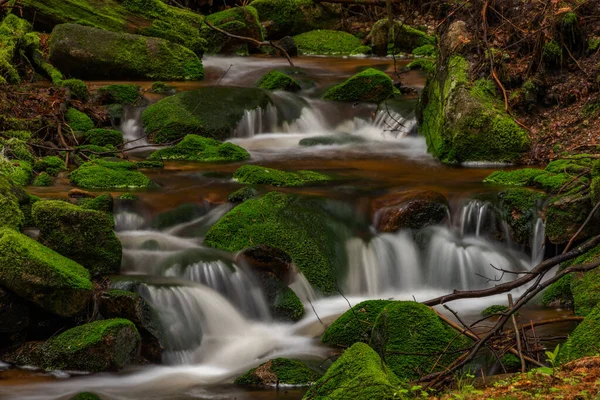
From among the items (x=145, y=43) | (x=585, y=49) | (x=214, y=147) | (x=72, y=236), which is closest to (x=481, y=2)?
(x=585, y=49)

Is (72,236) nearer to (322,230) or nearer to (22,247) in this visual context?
(22,247)

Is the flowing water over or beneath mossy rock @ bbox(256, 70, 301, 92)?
beneath

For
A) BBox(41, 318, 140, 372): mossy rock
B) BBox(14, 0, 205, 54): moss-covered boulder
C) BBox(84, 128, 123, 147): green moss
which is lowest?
BBox(41, 318, 140, 372): mossy rock

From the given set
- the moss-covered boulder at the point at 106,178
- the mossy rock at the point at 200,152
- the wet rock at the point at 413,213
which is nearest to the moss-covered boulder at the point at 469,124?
the wet rock at the point at 413,213

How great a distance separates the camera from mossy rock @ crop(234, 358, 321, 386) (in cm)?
623

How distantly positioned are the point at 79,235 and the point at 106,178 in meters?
2.99

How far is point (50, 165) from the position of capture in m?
11.2

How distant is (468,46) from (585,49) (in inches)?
72.0

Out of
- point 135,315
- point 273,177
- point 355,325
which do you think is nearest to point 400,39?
point 273,177

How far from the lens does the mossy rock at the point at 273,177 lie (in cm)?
1080

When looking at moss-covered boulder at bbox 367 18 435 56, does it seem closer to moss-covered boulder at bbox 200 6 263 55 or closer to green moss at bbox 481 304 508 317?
moss-covered boulder at bbox 200 6 263 55

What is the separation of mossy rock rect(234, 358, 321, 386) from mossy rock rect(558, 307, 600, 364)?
1.89 metres

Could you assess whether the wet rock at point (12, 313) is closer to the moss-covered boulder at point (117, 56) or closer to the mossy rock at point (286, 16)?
the moss-covered boulder at point (117, 56)

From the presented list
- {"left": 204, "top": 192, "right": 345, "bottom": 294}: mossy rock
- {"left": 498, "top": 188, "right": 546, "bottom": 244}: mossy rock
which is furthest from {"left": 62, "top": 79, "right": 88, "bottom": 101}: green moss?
{"left": 498, "top": 188, "right": 546, "bottom": 244}: mossy rock
